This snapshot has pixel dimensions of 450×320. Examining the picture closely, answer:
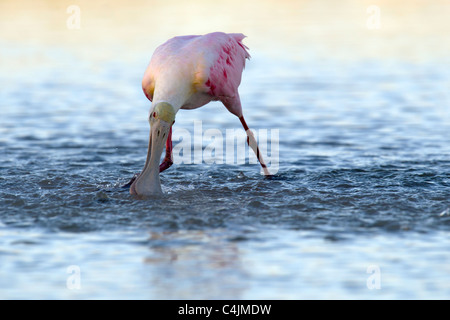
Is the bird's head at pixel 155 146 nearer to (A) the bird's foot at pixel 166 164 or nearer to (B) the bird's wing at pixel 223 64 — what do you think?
(B) the bird's wing at pixel 223 64

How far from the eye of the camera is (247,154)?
46.1 feet

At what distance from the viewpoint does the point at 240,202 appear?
415 inches

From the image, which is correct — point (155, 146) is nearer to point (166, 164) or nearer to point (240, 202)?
point (240, 202)

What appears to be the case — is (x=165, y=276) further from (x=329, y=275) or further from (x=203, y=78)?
(x=203, y=78)

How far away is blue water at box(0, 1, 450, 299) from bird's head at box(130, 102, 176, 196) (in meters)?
0.16

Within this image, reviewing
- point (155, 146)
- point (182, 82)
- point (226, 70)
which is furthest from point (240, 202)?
point (226, 70)

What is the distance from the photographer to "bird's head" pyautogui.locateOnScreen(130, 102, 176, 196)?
33.9 feet

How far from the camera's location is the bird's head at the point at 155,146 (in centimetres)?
1034

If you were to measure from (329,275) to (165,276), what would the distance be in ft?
4.77

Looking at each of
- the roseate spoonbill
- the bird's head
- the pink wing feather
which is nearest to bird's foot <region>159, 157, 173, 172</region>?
the roseate spoonbill

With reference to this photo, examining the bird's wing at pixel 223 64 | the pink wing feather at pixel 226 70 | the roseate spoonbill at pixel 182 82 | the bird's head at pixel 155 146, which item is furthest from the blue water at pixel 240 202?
the bird's wing at pixel 223 64

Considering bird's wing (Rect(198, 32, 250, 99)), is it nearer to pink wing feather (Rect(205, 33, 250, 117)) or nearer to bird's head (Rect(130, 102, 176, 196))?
pink wing feather (Rect(205, 33, 250, 117))
